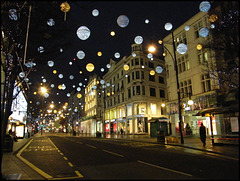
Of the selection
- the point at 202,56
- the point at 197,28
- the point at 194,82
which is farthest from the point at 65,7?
the point at 197,28

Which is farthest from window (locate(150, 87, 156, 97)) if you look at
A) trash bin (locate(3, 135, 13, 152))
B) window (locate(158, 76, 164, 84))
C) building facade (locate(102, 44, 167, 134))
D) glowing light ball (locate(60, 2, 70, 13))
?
glowing light ball (locate(60, 2, 70, 13))

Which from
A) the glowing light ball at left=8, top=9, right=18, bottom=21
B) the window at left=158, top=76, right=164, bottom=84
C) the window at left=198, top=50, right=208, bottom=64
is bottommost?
the glowing light ball at left=8, top=9, right=18, bottom=21

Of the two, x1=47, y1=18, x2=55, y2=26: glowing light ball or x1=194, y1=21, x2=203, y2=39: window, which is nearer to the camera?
x1=47, y1=18, x2=55, y2=26: glowing light ball

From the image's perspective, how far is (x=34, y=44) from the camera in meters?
9.14

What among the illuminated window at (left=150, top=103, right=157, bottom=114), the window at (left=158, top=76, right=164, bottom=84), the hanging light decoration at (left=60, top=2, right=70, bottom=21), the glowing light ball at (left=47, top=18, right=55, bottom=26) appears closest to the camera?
the hanging light decoration at (left=60, top=2, right=70, bottom=21)

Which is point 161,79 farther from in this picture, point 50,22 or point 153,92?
point 50,22

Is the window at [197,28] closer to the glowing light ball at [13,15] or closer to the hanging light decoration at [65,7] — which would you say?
the hanging light decoration at [65,7]

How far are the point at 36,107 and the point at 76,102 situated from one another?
3482 centimetres

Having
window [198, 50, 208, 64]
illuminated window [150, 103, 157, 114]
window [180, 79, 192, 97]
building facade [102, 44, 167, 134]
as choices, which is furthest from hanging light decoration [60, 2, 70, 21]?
illuminated window [150, 103, 157, 114]

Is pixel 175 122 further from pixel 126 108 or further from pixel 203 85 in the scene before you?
pixel 126 108

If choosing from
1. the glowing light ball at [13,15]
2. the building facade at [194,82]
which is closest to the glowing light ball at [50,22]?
the glowing light ball at [13,15]

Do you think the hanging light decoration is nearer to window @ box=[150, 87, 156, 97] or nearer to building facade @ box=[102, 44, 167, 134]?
building facade @ box=[102, 44, 167, 134]

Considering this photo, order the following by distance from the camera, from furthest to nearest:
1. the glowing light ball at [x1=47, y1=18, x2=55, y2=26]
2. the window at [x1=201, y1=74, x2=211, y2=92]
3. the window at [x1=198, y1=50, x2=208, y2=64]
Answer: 1. the window at [x1=198, y1=50, x2=208, y2=64]
2. the window at [x1=201, y1=74, x2=211, y2=92]
3. the glowing light ball at [x1=47, y1=18, x2=55, y2=26]

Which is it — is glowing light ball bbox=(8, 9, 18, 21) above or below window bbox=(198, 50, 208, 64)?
below
